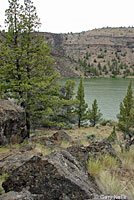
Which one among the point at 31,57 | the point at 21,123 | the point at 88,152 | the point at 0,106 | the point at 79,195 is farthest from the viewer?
the point at 31,57

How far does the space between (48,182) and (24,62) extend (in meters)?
10.2

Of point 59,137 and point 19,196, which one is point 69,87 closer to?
point 59,137

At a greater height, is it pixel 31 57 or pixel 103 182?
pixel 31 57

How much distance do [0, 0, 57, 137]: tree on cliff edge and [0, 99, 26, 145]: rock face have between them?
1.82m

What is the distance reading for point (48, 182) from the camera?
291 centimetres

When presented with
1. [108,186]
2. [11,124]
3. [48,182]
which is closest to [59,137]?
[11,124]

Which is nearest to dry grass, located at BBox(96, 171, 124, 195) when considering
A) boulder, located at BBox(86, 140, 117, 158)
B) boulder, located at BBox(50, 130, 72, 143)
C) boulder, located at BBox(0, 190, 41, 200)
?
boulder, located at BBox(86, 140, 117, 158)

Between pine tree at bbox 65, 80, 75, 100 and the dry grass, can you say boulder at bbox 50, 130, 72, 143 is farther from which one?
pine tree at bbox 65, 80, 75, 100

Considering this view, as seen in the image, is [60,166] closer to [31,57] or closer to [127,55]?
[31,57]

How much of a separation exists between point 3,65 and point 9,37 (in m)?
1.93

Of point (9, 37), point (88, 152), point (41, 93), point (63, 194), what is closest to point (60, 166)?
point (63, 194)

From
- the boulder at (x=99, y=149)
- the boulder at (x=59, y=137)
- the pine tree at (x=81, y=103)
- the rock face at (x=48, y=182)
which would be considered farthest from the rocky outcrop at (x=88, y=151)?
the pine tree at (x=81, y=103)

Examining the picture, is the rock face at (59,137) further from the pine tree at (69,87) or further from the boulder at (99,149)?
the pine tree at (69,87)

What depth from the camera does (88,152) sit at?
500 centimetres
